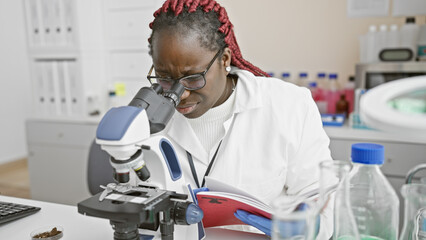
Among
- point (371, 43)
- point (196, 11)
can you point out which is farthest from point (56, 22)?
point (371, 43)

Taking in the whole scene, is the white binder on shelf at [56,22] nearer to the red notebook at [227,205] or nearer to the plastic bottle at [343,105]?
the plastic bottle at [343,105]

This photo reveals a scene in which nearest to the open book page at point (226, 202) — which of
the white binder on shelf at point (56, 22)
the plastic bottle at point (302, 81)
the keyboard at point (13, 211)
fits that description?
the keyboard at point (13, 211)

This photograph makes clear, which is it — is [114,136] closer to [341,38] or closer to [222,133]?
[222,133]

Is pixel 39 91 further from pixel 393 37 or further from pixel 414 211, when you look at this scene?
pixel 414 211

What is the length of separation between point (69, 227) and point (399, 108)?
928 mm

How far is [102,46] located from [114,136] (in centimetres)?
237

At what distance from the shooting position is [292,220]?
0.51 meters

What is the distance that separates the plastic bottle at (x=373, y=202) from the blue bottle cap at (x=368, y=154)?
3 cm

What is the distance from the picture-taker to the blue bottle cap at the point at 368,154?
0.68 meters

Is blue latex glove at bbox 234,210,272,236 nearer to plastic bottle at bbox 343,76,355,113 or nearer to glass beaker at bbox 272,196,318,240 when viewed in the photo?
glass beaker at bbox 272,196,318,240

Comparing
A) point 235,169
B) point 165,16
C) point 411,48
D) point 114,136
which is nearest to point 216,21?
point 165,16

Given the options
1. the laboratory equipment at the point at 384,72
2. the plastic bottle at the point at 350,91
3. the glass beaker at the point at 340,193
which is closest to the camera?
the glass beaker at the point at 340,193

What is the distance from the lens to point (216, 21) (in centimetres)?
113

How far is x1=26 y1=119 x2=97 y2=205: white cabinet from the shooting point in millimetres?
2654
